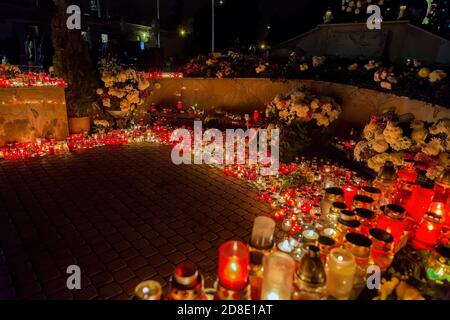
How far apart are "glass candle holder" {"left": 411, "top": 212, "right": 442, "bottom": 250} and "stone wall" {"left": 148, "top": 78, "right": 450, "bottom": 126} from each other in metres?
4.47

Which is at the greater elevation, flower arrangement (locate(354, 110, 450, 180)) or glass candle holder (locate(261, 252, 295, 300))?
flower arrangement (locate(354, 110, 450, 180))

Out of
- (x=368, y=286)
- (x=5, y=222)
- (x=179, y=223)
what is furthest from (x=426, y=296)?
(x=5, y=222)

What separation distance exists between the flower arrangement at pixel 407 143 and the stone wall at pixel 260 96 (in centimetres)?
102

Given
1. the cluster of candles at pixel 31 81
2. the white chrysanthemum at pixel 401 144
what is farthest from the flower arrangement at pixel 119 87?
the white chrysanthemum at pixel 401 144

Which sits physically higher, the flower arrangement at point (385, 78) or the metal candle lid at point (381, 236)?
the flower arrangement at point (385, 78)

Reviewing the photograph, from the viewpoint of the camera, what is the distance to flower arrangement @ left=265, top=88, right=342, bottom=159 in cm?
853

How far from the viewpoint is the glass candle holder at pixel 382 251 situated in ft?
9.78

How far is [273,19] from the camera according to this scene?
1286 inches

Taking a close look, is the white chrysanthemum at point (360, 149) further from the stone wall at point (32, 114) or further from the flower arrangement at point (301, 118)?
the stone wall at point (32, 114)

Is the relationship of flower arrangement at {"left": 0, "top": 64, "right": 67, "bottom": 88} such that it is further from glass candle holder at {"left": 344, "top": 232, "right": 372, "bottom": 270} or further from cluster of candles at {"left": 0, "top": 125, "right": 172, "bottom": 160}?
glass candle holder at {"left": 344, "top": 232, "right": 372, "bottom": 270}

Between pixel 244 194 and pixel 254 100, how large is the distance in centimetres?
601

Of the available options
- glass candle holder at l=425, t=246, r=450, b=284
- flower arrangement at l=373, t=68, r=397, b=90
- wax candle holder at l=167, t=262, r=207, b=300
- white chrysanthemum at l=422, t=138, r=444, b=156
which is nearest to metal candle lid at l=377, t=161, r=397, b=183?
glass candle holder at l=425, t=246, r=450, b=284
